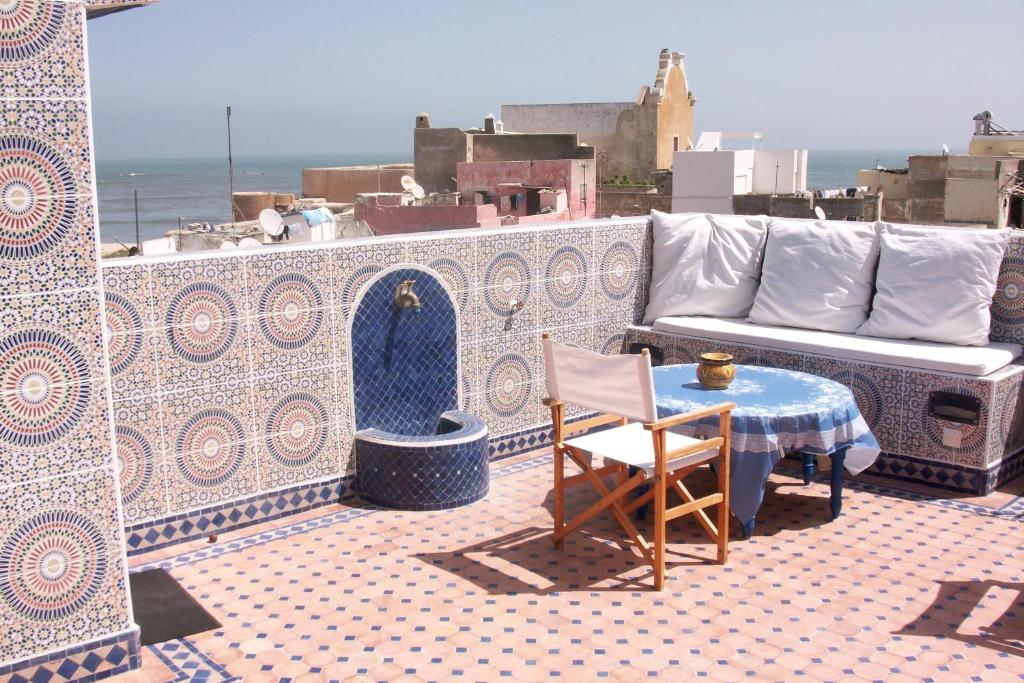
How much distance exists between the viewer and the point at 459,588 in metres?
5.01

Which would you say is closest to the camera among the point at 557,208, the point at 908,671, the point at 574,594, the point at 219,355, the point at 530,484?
the point at 908,671

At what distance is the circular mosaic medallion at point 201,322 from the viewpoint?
5395mm

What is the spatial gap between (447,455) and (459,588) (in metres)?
1.12

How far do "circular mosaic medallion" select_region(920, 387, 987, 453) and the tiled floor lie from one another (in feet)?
1.07

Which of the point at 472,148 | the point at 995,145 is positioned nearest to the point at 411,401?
the point at 472,148

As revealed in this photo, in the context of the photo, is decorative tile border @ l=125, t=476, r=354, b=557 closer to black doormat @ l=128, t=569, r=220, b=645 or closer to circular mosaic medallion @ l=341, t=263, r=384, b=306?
black doormat @ l=128, t=569, r=220, b=645

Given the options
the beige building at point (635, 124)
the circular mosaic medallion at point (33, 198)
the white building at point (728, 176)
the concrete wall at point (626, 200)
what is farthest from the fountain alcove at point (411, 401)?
the beige building at point (635, 124)

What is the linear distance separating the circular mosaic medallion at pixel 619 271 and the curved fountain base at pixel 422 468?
5.90ft

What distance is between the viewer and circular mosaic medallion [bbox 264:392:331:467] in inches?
232

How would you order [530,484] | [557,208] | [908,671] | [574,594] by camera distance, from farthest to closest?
[557,208], [530,484], [574,594], [908,671]

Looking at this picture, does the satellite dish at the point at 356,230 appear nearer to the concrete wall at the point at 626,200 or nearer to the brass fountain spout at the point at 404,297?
the brass fountain spout at the point at 404,297

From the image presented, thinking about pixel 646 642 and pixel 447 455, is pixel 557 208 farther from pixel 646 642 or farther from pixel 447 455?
pixel 646 642

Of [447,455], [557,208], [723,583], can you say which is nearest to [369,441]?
[447,455]

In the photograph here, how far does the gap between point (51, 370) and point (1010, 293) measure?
541cm
